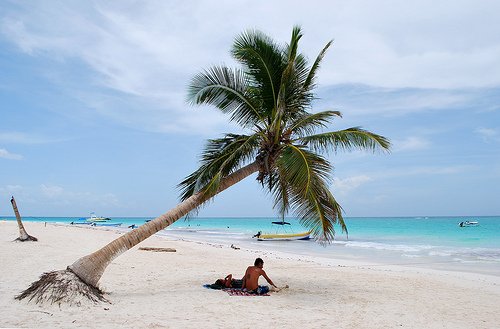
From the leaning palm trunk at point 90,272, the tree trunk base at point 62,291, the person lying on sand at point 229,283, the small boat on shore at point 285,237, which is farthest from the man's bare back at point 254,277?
the small boat on shore at point 285,237

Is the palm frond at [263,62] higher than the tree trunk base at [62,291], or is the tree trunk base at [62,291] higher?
the palm frond at [263,62]

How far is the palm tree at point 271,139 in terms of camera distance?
9211mm

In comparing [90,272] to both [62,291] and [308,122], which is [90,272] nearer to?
[62,291]

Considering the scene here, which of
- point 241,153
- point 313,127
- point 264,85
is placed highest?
point 264,85

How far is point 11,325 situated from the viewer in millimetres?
6152

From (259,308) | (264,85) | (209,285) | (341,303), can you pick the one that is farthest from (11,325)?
(264,85)

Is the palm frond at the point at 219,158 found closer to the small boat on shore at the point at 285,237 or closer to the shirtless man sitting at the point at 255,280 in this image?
the shirtless man sitting at the point at 255,280

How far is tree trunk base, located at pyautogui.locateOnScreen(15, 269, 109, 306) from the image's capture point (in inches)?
293

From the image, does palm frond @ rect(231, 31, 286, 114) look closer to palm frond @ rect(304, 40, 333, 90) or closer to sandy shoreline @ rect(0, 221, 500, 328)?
palm frond @ rect(304, 40, 333, 90)

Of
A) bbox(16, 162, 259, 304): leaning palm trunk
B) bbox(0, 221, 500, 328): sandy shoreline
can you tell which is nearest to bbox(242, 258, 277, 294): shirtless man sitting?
bbox(0, 221, 500, 328): sandy shoreline

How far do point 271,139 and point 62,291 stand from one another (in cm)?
517

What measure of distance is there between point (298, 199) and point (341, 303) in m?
2.42

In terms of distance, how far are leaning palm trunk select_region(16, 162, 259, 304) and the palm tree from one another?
0.02 m

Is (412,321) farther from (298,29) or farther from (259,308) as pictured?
(298,29)
